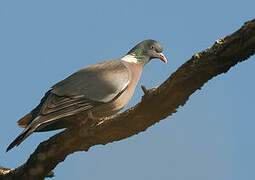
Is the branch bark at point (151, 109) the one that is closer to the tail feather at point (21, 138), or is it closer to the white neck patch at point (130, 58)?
the tail feather at point (21, 138)

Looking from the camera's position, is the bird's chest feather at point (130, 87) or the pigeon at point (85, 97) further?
the bird's chest feather at point (130, 87)

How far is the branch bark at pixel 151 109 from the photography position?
9.86 feet

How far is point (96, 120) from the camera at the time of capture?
399cm

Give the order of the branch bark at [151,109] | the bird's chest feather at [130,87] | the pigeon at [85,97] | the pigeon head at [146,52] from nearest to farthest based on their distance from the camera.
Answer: the branch bark at [151,109], the pigeon at [85,97], the bird's chest feather at [130,87], the pigeon head at [146,52]

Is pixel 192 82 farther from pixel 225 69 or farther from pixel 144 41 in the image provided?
pixel 144 41

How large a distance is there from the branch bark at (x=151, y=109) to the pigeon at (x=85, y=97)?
280 mm

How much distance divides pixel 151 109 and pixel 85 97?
56.7 inches

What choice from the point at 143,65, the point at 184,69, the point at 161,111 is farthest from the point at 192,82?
the point at 143,65

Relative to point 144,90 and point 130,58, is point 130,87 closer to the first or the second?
point 130,58

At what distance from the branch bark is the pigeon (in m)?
0.28

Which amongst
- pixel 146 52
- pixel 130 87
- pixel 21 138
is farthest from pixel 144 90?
pixel 146 52

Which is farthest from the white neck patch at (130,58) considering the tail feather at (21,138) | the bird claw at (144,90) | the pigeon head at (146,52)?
the bird claw at (144,90)

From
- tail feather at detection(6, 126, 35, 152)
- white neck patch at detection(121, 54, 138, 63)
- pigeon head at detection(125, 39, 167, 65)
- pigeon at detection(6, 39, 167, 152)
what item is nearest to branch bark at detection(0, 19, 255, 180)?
tail feather at detection(6, 126, 35, 152)

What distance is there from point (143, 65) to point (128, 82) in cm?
105
